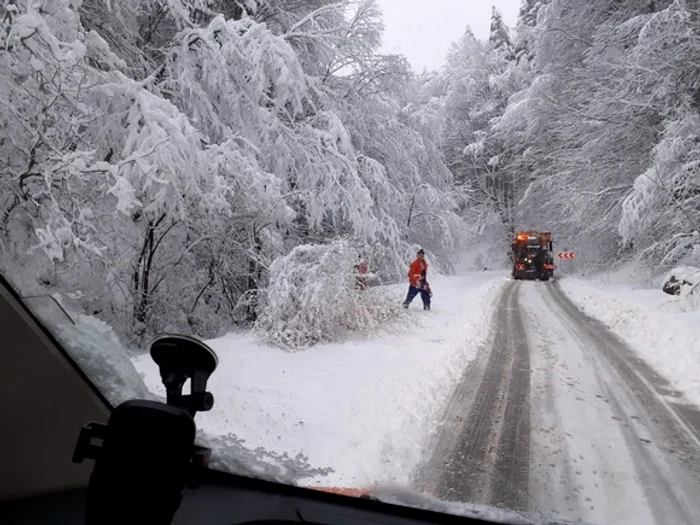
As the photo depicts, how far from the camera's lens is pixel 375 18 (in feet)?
27.2

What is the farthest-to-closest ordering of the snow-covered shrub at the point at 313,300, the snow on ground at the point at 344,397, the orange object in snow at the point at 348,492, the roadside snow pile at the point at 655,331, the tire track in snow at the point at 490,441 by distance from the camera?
the snow-covered shrub at the point at 313,300 < the roadside snow pile at the point at 655,331 < the snow on ground at the point at 344,397 < the tire track in snow at the point at 490,441 < the orange object in snow at the point at 348,492

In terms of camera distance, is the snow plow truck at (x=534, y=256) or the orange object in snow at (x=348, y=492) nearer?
the orange object in snow at (x=348, y=492)

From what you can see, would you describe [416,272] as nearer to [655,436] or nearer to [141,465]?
[655,436]

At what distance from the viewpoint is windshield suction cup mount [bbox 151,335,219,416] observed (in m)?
1.68

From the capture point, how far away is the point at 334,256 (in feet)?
26.2

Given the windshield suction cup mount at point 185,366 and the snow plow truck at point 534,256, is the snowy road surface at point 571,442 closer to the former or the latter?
the windshield suction cup mount at point 185,366

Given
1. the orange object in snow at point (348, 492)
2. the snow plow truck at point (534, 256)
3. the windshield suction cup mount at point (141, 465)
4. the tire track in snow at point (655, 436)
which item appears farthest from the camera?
the snow plow truck at point (534, 256)

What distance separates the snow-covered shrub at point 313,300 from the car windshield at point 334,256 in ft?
0.14

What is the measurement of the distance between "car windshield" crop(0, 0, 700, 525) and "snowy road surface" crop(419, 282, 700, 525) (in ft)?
0.07

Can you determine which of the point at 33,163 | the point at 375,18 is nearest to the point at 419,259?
the point at 375,18

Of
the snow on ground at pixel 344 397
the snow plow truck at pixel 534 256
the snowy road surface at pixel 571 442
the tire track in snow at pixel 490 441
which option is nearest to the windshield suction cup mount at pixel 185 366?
the snow on ground at pixel 344 397

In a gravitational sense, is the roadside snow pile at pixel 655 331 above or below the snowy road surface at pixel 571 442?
above

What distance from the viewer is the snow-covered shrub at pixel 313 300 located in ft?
24.0

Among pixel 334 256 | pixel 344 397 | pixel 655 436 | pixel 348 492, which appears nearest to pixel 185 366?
pixel 348 492
